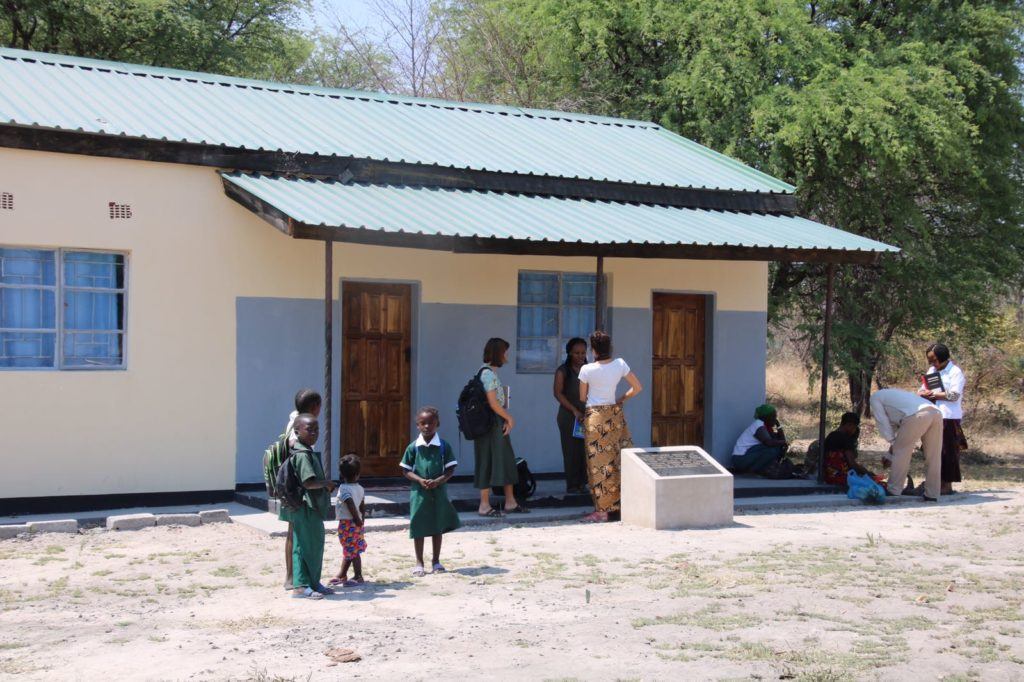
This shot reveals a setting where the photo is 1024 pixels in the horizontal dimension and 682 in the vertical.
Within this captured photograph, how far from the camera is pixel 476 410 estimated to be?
35.8 feet

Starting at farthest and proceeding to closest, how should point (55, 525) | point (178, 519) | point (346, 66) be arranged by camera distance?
point (346, 66) < point (178, 519) < point (55, 525)

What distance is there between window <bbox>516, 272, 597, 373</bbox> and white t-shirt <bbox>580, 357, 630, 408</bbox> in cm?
265

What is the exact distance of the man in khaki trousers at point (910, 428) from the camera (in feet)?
41.9

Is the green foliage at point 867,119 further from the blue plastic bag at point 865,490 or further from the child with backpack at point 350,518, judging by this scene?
the child with backpack at point 350,518

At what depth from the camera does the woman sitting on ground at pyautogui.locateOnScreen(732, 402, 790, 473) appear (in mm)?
14180

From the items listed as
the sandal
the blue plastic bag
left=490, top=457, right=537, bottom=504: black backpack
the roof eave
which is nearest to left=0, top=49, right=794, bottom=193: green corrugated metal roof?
the roof eave

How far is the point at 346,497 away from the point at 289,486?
1.51 ft

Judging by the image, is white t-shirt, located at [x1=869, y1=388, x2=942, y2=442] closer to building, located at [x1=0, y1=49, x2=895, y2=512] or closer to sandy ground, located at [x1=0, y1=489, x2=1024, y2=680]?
building, located at [x1=0, y1=49, x2=895, y2=512]

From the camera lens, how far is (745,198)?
48.3 ft

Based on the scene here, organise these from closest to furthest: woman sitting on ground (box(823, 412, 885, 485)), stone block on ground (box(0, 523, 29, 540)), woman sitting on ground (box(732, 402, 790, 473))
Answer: stone block on ground (box(0, 523, 29, 540)), woman sitting on ground (box(823, 412, 885, 485)), woman sitting on ground (box(732, 402, 790, 473))

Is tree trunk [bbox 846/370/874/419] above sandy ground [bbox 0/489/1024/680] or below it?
above

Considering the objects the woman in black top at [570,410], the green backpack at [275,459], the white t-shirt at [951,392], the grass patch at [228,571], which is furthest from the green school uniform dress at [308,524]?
the white t-shirt at [951,392]

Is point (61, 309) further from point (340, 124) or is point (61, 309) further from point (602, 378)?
point (602, 378)

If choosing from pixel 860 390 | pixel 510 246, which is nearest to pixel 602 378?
pixel 510 246
